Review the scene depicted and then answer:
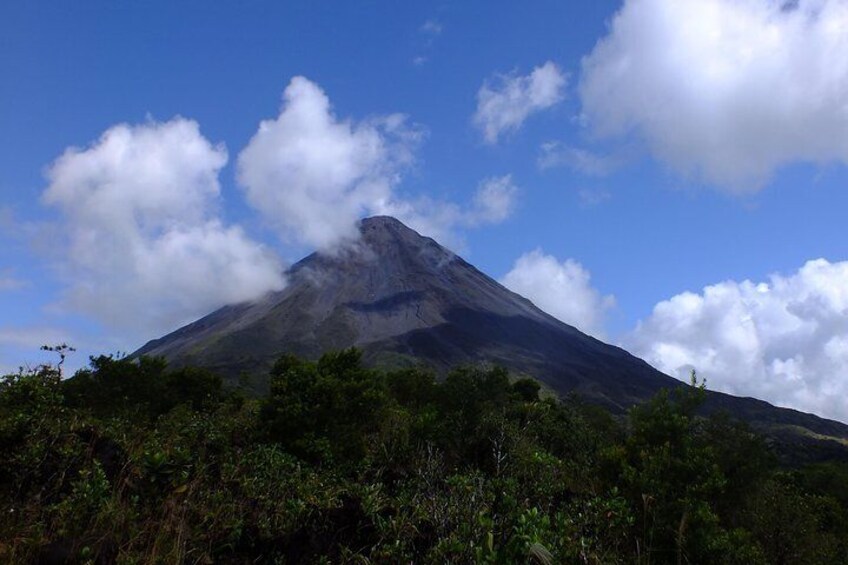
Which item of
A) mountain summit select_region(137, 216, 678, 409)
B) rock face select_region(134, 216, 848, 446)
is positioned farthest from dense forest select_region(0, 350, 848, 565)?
mountain summit select_region(137, 216, 678, 409)

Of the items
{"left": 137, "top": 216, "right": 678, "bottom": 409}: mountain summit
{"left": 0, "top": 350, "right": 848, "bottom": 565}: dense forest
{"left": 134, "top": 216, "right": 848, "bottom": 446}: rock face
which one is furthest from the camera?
{"left": 137, "top": 216, "right": 678, "bottom": 409}: mountain summit

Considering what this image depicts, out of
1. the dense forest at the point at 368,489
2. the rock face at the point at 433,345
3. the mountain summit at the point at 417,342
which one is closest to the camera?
the dense forest at the point at 368,489

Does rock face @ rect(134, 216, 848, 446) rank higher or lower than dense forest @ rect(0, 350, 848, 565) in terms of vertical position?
higher

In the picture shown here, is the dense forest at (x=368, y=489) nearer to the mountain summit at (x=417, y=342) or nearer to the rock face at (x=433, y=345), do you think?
the rock face at (x=433, y=345)

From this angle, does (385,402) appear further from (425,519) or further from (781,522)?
(425,519)

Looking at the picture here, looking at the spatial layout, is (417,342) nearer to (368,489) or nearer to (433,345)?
(433,345)

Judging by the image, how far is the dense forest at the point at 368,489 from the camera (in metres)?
4.45

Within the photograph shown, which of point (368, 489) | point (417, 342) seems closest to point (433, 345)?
point (417, 342)

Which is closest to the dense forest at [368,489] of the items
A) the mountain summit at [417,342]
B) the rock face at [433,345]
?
the rock face at [433,345]

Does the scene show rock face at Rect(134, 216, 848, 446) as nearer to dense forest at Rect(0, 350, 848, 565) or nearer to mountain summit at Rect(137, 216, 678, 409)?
mountain summit at Rect(137, 216, 678, 409)

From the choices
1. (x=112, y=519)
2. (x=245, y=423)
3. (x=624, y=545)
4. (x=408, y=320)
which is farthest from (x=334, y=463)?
(x=408, y=320)

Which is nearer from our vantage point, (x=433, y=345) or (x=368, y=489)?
(x=368, y=489)

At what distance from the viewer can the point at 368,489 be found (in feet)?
20.3

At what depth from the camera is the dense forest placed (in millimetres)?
4445
